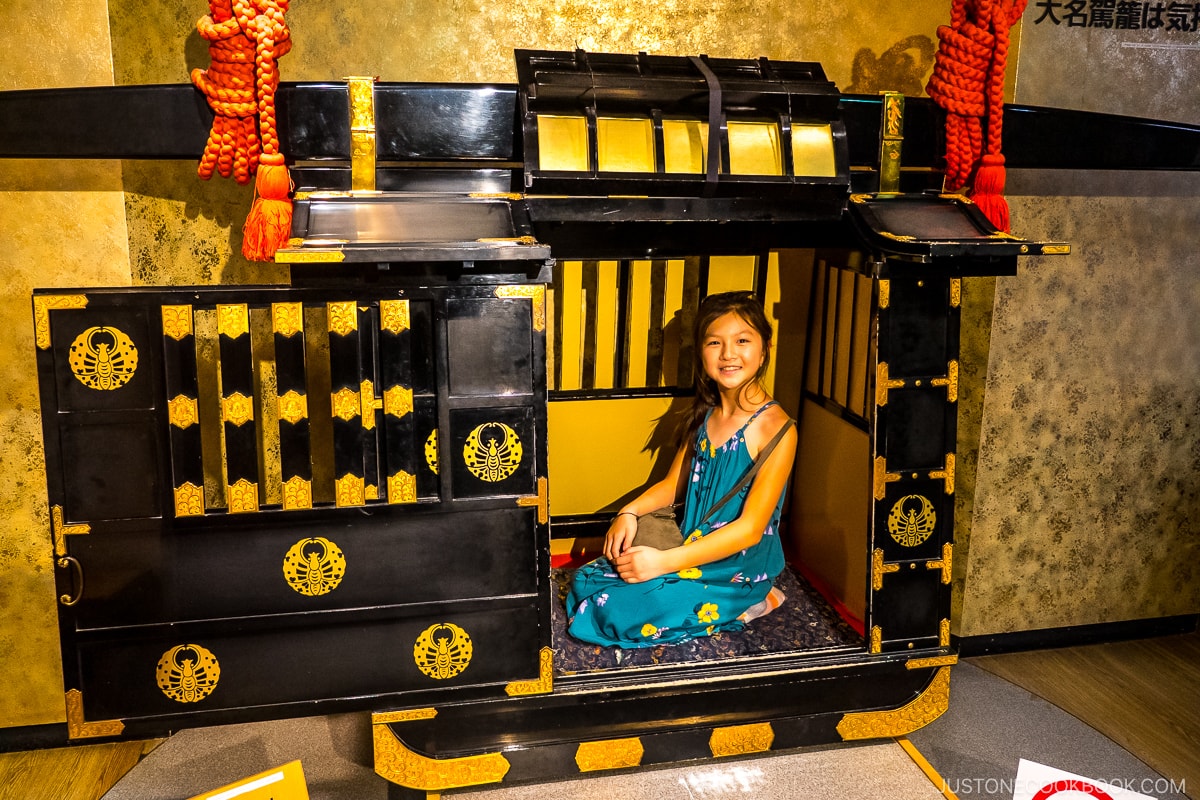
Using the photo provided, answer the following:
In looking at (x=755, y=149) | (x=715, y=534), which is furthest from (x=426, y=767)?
(x=755, y=149)

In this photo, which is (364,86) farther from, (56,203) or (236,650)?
(236,650)

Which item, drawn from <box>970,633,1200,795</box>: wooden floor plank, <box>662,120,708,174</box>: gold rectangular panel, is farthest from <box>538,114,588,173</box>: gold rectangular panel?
<box>970,633,1200,795</box>: wooden floor plank

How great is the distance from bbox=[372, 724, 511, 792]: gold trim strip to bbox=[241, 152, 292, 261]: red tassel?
129 cm

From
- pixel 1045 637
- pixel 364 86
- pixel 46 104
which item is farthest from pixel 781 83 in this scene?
pixel 1045 637

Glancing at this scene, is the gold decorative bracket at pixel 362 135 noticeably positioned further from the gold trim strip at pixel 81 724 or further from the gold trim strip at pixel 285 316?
the gold trim strip at pixel 81 724

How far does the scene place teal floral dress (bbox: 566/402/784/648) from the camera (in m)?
2.81

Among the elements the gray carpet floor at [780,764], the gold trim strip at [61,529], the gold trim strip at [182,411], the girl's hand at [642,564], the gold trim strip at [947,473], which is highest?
the gold trim strip at [182,411]

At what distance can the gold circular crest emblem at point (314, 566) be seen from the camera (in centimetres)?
236

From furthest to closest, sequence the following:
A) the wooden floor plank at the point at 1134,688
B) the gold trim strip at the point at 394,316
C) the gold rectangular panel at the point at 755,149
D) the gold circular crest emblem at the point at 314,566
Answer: the wooden floor plank at the point at 1134,688 < the gold rectangular panel at the point at 755,149 < the gold circular crest emblem at the point at 314,566 < the gold trim strip at the point at 394,316

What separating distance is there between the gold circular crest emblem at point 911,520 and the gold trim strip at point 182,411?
1.91m

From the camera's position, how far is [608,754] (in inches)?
106

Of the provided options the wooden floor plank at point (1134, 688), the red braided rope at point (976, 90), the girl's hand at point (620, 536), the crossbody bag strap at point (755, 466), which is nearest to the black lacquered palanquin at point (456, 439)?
the red braided rope at point (976, 90)

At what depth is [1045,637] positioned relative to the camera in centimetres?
395

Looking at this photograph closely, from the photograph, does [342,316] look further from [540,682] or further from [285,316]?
[540,682]
